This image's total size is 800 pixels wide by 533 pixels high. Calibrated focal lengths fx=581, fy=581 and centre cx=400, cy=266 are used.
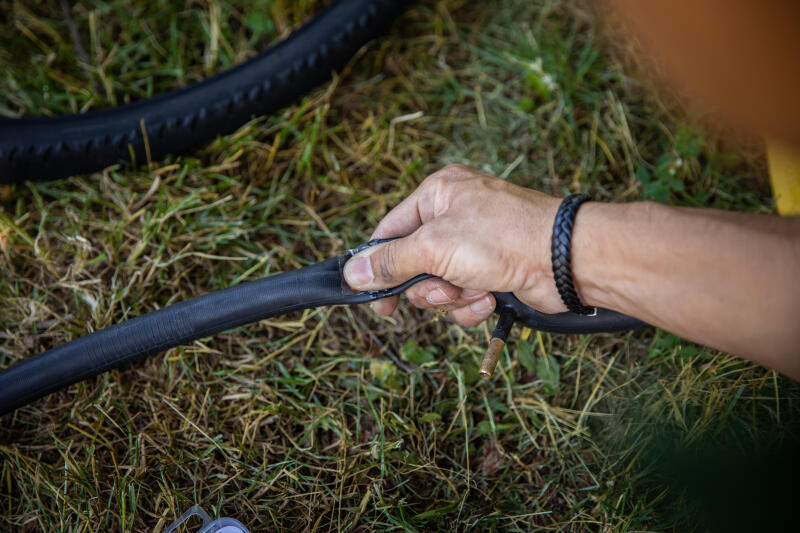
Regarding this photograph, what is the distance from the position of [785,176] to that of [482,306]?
38.1 inches

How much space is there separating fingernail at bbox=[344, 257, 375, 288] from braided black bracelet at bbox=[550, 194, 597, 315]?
38 centimetres

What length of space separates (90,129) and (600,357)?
5.26 feet

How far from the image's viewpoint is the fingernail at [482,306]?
1.32 metres

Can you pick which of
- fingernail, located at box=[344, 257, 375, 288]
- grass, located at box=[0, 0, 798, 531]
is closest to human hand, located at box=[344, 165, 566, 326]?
fingernail, located at box=[344, 257, 375, 288]

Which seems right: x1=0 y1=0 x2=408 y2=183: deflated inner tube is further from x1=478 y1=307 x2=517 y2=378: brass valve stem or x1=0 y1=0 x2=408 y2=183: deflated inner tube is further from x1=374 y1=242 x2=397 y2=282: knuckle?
x1=478 y1=307 x2=517 y2=378: brass valve stem

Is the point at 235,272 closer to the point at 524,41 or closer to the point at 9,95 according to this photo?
the point at 9,95

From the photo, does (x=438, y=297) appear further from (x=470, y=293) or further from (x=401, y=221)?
(x=401, y=221)

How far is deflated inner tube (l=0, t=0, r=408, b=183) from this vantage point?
1.70 m

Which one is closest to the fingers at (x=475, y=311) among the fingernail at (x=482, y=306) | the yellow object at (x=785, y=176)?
the fingernail at (x=482, y=306)

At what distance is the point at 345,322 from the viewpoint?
5.39ft

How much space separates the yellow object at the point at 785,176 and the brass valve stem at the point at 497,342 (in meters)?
0.87

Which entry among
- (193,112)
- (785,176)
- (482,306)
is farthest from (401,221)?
(785,176)

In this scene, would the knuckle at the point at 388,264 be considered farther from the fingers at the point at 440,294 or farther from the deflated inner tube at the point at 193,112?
the deflated inner tube at the point at 193,112

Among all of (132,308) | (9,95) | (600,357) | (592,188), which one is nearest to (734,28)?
(600,357)
